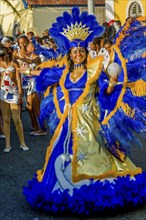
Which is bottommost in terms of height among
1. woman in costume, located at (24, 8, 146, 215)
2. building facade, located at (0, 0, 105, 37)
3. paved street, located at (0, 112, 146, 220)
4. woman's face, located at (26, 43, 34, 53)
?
paved street, located at (0, 112, 146, 220)

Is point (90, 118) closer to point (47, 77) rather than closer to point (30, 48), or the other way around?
point (47, 77)

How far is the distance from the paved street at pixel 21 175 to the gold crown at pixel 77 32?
5.66 feet

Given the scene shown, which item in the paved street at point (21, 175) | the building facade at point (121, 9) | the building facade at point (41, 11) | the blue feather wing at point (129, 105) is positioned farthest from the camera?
the building facade at point (41, 11)

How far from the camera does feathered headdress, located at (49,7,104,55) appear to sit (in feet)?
15.9

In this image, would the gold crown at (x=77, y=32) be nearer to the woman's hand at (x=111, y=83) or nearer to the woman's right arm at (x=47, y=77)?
the woman's right arm at (x=47, y=77)

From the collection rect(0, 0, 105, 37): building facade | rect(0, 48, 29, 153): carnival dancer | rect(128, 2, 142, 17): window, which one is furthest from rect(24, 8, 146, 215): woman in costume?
rect(0, 0, 105, 37): building facade

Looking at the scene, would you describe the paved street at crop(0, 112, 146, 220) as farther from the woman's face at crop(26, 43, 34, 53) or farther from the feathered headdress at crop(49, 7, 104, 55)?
the feathered headdress at crop(49, 7, 104, 55)

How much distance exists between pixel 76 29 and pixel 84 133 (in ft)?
3.37

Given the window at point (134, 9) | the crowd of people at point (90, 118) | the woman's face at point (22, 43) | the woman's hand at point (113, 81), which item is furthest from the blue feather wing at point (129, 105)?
the window at point (134, 9)

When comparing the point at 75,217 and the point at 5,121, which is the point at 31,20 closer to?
the point at 5,121

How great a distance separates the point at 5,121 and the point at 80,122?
9.83 ft

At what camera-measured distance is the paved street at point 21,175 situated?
459cm

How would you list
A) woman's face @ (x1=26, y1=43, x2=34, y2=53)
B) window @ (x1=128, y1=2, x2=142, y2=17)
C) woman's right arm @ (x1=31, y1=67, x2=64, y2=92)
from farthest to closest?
1. window @ (x1=128, y1=2, x2=142, y2=17)
2. woman's face @ (x1=26, y1=43, x2=34, y2=53)
3. woman's right arm @ (x1=31, y1=67, x2=64, y2=92)

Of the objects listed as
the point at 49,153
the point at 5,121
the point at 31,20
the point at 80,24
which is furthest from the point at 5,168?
the point at 31,20
